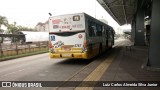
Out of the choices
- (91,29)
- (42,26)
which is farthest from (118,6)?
(42,26)

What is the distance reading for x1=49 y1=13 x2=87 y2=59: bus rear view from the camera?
12.7m

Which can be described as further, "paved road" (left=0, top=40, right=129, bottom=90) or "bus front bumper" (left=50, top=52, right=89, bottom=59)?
"bus front bumper" (left=50, top=52, right=89, bottom=59)

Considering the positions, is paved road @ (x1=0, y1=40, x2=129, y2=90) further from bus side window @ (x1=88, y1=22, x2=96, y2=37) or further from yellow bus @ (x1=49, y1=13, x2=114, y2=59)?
bus side window @ (x1=88, y1=22, x2=96, y2=37)

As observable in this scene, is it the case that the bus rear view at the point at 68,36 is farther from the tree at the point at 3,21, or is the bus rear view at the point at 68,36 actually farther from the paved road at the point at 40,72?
the tree at the point at 3,21

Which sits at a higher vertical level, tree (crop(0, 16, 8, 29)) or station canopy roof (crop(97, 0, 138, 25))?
tree (crop(0, 16, 8, 29))

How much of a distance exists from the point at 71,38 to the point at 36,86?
5.80 meters

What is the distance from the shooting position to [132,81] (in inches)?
289

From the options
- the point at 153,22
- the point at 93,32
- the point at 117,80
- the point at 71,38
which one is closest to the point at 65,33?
the point at 71,38

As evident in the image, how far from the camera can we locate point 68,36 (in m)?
13.0

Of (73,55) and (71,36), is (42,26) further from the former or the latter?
(73,55)

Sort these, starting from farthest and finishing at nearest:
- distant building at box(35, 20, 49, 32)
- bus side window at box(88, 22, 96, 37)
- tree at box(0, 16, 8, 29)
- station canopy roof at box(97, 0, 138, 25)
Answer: distant building at box(35, 20, 49, 32) → tree at box(0, 16, 8, 29) → station canopy roof at box(97, 0, 138, 25) → bus side window at box(88, 22, 96, 37)

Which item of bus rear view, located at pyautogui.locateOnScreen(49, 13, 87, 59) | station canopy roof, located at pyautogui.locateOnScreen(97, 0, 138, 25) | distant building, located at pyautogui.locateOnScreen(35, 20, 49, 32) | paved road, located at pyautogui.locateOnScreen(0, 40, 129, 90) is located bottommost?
paved road, located at pyautogui.locateOnScreen(0, 40, 129, 90)

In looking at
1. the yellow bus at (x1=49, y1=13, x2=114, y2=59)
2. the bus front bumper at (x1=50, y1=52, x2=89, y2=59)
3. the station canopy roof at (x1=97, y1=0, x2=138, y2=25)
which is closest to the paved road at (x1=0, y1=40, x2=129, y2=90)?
the bus front bumper at (x1=50, y1=52, x2=89, y2=59)

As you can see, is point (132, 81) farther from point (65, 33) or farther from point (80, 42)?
point (65, 33)
